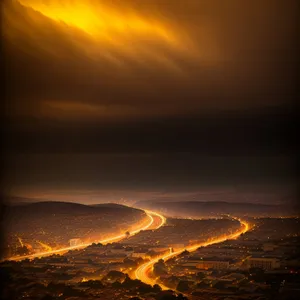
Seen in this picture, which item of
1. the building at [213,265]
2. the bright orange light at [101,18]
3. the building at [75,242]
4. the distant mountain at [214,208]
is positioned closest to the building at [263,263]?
the building at [213,265]

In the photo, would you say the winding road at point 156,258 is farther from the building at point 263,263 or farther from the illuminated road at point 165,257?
the building at point 263,263

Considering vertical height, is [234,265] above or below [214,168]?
below

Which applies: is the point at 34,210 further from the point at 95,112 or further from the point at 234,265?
the point at 234,265

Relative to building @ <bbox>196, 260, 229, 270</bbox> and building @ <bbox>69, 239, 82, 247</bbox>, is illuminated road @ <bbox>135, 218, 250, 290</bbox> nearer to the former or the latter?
building @ <bbox>196, 260, 229, 270</bbox>

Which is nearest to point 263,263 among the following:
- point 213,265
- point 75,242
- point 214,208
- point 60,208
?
point 213,265

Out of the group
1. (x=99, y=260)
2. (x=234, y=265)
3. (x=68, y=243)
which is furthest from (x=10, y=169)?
(x=234, y=265)

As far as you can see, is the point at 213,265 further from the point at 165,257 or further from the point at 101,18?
the point at 101,18

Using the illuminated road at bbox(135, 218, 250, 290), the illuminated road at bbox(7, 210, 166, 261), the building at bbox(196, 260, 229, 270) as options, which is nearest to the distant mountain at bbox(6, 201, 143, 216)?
the illuminated road at bbox(7, 210, 166, 261)
